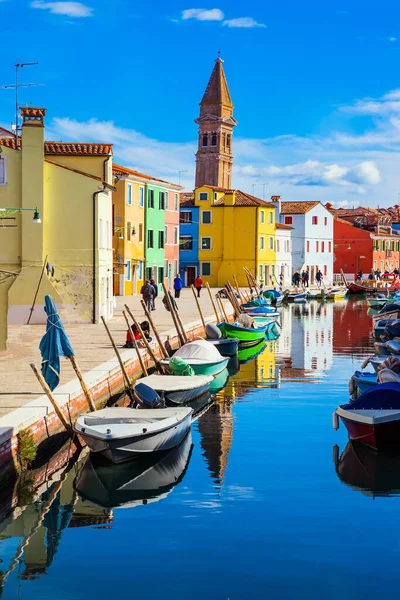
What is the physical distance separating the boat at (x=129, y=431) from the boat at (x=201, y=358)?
7637 millimetres

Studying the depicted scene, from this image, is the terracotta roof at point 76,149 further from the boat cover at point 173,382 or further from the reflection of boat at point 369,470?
the reflection of boat at point 369,470

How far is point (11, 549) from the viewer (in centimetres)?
1273

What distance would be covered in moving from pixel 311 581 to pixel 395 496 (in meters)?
4.54

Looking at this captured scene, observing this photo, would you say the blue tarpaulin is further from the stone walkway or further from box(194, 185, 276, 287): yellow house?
box(194, 185, 276, 287): yellow house

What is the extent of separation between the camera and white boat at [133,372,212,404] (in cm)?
2242

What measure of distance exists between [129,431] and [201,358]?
34.7 feet

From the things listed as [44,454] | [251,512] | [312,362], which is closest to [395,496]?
[251,512]

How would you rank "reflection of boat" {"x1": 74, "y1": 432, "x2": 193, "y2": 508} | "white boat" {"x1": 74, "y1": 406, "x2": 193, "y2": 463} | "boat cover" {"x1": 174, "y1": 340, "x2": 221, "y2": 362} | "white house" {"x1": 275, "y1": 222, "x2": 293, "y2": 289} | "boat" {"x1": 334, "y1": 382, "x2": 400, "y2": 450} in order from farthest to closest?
"white house" {"x1": 275, "y1": 222, "x2": 293, "y2": 289}
"boat cover" {"x1": 174, "y1": 340, "x2": 221, "y2": 362}
"boat" {"x1": 334, "y1": 382, "x2": 400, "y2": 450}
"white boat" {"x1": 74, "y1": 406, "x2": 193, "y2": 463}
"reflection of boat" {"x1": 74, "y1": 432, "x2": 193, "y2": 508}

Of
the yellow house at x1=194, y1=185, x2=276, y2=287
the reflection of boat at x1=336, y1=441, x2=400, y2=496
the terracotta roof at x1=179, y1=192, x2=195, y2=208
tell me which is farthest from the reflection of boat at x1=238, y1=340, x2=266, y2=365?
the terracotta roof at x1=179, y1=192, x2=195, y2=208

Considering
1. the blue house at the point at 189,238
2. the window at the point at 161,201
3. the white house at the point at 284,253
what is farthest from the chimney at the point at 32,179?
the white house at the point at 284,253

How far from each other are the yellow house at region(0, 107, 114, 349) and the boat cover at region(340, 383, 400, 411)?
18.0 m

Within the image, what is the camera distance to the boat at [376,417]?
60.2ft

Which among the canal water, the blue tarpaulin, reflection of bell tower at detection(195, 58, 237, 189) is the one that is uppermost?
reflection of bell tower at detection(195, 58, 237, 189)

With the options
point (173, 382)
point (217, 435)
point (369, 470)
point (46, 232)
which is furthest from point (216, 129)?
point (369, 470)
